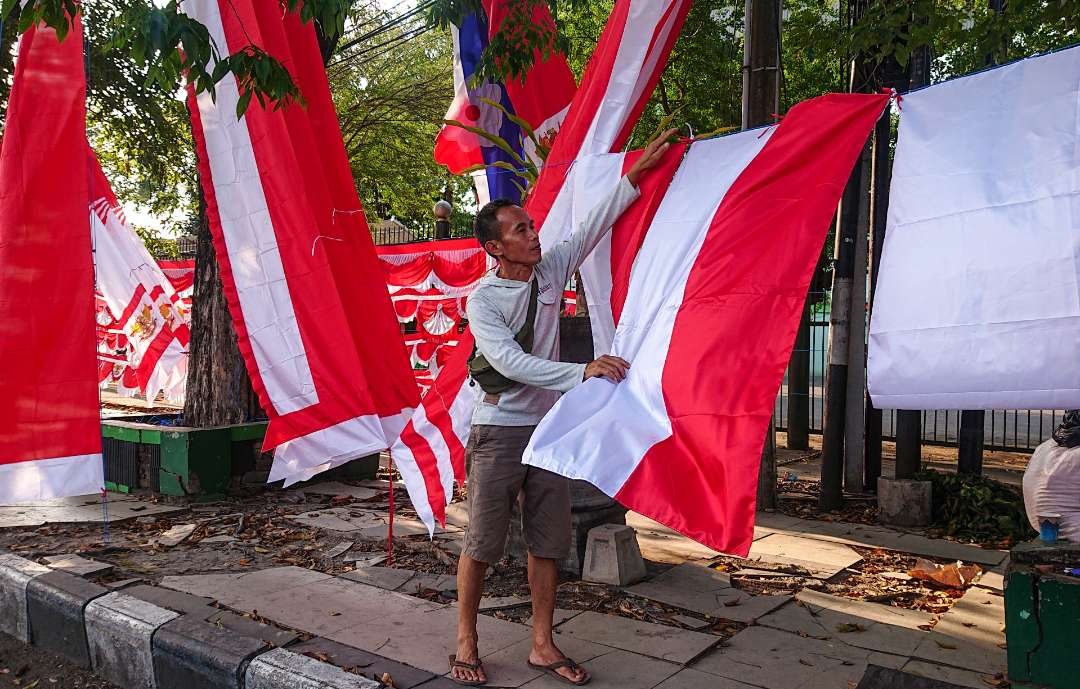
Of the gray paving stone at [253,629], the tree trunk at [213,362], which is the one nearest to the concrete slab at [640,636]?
the gray paving stone at [253,629]

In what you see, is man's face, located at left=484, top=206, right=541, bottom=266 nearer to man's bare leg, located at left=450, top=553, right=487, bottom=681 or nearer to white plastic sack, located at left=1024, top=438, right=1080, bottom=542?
man's bare leg, located at left=450, top=553, right=487, bottom=681

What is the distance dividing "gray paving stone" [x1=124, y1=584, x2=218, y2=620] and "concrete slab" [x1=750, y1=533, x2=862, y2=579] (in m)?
3.50

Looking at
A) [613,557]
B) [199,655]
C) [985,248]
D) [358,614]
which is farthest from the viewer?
[613,557]

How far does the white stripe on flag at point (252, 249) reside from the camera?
5816mm

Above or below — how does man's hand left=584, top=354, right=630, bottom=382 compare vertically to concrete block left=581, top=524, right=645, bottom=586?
above

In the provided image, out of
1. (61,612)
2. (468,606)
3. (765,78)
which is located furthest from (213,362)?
(765,78)

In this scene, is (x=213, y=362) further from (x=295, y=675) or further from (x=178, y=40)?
(x=295, y=675)

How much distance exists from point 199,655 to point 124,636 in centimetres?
63

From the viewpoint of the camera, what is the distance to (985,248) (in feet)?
9.46

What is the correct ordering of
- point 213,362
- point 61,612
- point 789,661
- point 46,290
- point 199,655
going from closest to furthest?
point 789,661, point 199,655, point 61,612, point 46,290, point 213,362

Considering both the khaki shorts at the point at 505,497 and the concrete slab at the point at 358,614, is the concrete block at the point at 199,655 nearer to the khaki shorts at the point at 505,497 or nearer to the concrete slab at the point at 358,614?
the concrete slab at the point at 358,614

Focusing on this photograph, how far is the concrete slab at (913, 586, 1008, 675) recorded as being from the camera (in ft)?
13.3

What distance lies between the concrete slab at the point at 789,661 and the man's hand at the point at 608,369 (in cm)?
150

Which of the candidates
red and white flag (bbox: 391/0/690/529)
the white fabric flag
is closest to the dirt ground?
red and white flag (bbox: 391/0/690/529)
